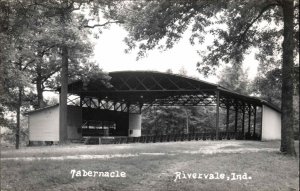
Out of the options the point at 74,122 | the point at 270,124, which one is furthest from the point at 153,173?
the point at 270,124

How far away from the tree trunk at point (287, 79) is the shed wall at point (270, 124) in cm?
1754

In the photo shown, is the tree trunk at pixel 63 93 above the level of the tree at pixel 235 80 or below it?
below

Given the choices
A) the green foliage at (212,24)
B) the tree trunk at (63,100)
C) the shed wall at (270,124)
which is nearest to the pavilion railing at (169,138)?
the shed wall at (270,124)

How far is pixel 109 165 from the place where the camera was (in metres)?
13.0

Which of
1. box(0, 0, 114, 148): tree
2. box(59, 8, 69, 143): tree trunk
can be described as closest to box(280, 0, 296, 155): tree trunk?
box(0, 0, 114, 148): tree

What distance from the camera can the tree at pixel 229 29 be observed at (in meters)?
17.7

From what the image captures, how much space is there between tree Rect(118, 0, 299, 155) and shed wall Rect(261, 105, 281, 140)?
1253 centimetres

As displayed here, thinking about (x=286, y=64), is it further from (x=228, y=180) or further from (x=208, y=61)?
(x=228, y=180)

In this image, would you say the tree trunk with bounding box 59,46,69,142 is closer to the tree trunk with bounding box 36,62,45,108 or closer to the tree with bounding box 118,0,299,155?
the tree with bounding box 118,0,299,155

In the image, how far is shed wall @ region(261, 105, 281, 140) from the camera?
3625 cm

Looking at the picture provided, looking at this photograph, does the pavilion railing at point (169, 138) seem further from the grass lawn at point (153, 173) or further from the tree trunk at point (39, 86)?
the grass lawn at point (153, 173)

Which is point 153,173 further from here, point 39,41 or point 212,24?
point 39,41

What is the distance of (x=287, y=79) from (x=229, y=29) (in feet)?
17.2

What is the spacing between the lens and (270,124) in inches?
1485
